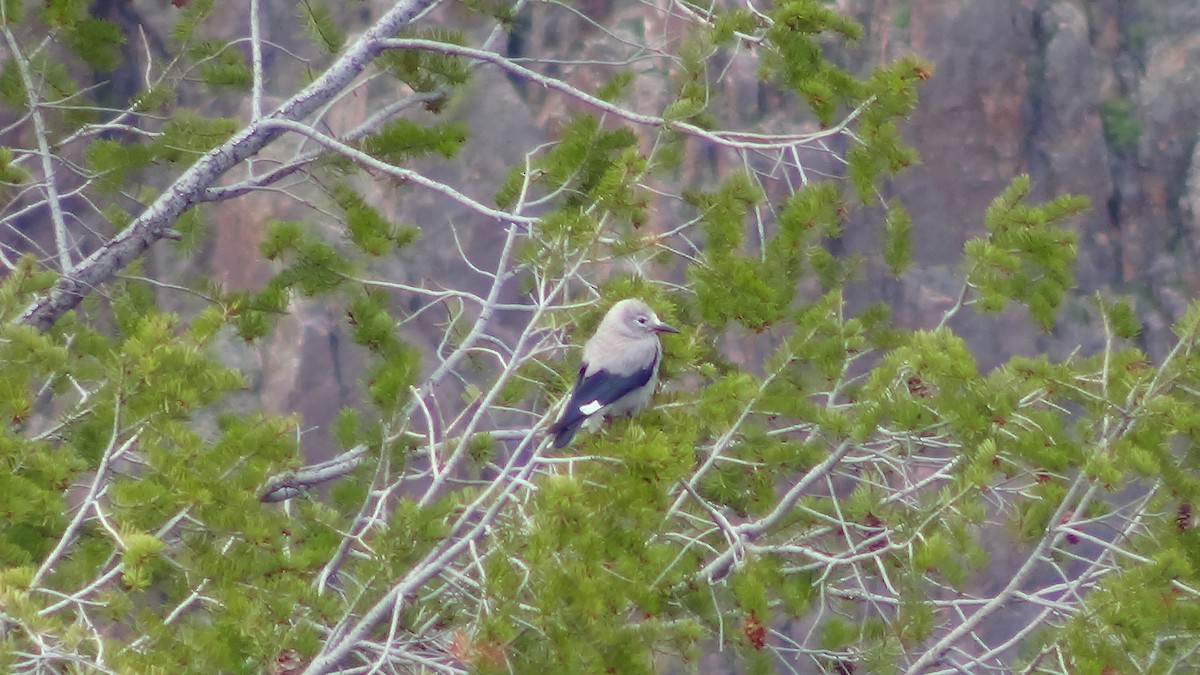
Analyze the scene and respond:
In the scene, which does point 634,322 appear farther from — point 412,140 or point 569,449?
point 412,140

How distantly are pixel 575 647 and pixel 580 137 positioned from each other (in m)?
2.50

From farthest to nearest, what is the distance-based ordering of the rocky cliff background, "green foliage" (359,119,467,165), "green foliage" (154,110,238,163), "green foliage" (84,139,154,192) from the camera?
the rocky cliff background < "green foliage" (154,110,238,163) < "green foliage" (84,139,154,192) < "green foliage" (359,119,467,165)

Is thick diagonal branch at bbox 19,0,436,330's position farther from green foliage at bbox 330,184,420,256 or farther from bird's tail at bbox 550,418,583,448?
bird's tail at bbox 550,418,583,448

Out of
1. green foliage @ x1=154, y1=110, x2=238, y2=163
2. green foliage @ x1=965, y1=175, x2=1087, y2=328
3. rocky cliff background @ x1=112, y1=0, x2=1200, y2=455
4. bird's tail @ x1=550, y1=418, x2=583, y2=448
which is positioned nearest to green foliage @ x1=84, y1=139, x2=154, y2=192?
green foliage @ x1=154, y1=110, x2=238, y2=163

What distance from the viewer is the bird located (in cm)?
471

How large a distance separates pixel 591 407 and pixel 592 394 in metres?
0.11

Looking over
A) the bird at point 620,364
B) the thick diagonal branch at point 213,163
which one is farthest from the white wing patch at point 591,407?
the thick diagonal branch at point 213,163

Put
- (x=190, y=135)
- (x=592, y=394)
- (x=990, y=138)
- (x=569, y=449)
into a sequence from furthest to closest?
(x=990, y=138)
(x=190, y=135)
(x=592, y=394)
(x=569, y=449)

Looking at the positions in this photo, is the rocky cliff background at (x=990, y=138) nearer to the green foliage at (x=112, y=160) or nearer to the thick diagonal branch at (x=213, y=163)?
the green foliage at (x=112, y=160)

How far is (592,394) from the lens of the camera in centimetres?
476

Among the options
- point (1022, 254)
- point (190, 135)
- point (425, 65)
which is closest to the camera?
point (1022, 254)

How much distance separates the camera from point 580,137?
492cm

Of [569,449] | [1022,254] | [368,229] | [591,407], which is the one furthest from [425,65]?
[1022,254]

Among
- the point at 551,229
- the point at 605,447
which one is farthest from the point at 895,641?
the point at 551,229
